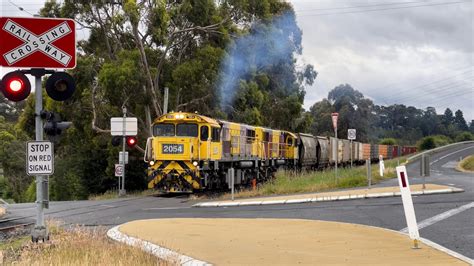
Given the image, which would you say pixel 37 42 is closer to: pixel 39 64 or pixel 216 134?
pixel 39 64

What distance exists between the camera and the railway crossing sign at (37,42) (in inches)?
378

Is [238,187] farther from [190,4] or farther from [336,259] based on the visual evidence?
[336,259]

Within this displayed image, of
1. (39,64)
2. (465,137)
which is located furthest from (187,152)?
(465,137)

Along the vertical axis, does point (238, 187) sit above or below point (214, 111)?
below

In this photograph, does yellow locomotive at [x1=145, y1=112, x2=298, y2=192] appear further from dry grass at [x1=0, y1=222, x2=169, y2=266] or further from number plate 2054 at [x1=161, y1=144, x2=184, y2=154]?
dry grass at [x1=0, y1=222, x2=169, y2=266]

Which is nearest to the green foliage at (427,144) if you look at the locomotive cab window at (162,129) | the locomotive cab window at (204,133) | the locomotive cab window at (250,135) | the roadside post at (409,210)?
the locomotive cab window at (250,135)

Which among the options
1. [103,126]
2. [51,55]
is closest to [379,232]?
[51,55]

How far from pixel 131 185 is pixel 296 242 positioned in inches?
1415

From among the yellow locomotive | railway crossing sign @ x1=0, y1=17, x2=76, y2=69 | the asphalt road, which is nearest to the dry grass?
railway crossing sign @ x1=0, y1=17, x2=76, y2=69

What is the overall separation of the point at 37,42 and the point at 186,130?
16394 mm

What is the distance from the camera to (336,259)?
8.15m

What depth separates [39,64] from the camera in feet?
32.2

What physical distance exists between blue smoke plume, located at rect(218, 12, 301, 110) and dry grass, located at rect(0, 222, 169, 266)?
29281mm

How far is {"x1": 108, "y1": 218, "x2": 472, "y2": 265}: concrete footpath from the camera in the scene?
809 centimetres
